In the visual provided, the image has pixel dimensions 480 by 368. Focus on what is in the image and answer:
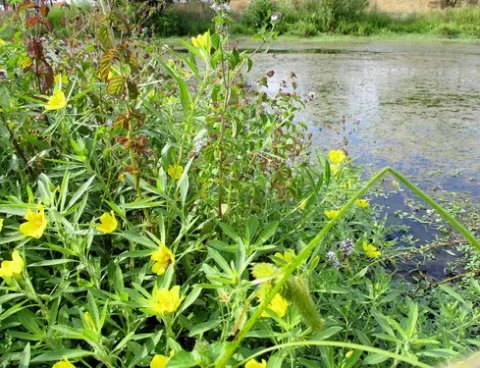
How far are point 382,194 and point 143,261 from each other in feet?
5.67

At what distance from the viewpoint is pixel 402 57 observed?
24.8 ft

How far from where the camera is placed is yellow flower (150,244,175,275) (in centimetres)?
92

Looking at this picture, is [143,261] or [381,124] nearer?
[143,261]

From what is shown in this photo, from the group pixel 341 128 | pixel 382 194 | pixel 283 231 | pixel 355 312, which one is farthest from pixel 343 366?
pixel 341 128

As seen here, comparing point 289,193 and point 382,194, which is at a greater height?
point 289,193

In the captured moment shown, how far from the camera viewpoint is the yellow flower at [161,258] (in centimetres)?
92

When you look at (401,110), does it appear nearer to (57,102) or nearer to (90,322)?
(57,102)

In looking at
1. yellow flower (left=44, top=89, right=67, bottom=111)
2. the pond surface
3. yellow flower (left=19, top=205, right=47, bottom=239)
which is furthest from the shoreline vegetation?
yellow flower (left=19, top=205, right=47, bottom=239)

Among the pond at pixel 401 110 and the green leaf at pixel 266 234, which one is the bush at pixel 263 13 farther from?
the green leaf at pixel 266 234

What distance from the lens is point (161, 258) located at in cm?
92

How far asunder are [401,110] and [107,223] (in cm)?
374

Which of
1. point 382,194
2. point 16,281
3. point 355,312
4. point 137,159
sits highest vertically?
point 137,159

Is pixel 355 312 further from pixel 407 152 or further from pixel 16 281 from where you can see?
pixel 407 152

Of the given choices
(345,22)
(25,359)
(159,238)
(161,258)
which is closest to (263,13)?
(159,238)
